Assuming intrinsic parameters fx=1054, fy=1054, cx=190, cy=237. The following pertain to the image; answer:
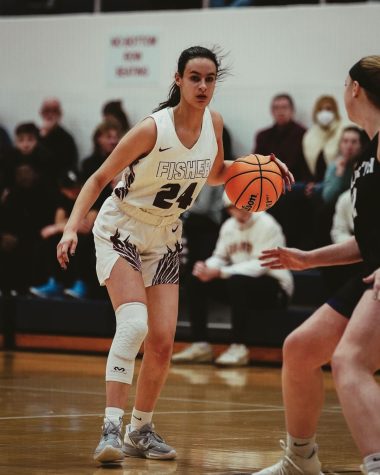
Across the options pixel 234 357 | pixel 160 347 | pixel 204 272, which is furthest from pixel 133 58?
pixel 160 347

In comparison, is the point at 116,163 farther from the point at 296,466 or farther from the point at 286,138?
the point at 286,138

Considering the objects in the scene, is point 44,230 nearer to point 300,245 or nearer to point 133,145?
point 300,245

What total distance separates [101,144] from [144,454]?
6.61 meters

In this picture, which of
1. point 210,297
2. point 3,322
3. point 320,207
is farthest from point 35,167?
point 320,207

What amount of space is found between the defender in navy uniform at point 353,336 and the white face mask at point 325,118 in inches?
246

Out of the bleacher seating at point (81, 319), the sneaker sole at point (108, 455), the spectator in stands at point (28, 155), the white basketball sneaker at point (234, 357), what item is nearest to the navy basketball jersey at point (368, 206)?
the sneaker sole at point (108, 455)

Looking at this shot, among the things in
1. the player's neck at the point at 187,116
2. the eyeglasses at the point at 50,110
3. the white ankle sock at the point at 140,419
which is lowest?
the white ankle sock at the point at 140,419

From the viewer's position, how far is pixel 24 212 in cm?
1127

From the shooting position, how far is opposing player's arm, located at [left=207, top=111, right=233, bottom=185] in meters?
5.21

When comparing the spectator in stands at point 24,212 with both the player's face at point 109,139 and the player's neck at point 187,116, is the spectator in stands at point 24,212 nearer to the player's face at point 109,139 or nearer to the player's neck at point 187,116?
the player's face at point 109,139

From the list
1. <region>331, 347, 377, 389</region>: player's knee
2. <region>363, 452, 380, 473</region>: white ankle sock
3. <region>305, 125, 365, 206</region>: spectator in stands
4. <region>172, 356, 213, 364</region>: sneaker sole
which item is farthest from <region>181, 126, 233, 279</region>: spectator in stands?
<region>363, 452, 380, 473</region>: white ankle sock

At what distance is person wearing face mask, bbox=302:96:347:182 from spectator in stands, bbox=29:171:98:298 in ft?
7.37

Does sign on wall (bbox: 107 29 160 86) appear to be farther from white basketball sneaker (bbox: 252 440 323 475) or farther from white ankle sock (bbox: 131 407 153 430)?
white basketball sneaker (bbox: 252 440 323 475)

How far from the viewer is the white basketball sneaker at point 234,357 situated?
9555 millimetres
